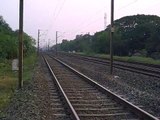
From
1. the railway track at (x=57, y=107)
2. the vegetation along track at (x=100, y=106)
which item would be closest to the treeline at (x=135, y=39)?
the vegetation along track at (x=100, y=106)

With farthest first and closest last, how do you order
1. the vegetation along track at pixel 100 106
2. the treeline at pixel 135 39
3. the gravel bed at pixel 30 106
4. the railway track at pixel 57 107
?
1. the treeline at pixel 135 39
2. the railway track at pixel 57 107
3. the gravel bed at pixel 30 106
4. the vegetation along track at pixel 100 106

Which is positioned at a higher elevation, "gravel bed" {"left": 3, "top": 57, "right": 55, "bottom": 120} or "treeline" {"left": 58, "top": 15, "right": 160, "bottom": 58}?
"treeline" {"left": 58, "top": 15, "right": 160, "bottom": 58}

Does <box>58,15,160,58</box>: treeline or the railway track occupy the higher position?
<box>58,15,160,58</box>: treeline

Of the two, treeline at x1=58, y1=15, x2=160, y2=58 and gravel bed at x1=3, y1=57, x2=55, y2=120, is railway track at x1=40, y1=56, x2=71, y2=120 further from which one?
treeline at x1=58, y1=15, x2=160, y2=58

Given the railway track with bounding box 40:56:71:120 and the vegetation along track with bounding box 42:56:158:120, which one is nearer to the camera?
the vegetation along track with bounding box 42:56:158:120

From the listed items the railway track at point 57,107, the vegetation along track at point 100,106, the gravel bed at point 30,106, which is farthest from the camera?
the railway track at point 57,107

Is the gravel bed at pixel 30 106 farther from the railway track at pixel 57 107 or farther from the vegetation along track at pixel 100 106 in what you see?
the vegetation along track at pixel 100 106

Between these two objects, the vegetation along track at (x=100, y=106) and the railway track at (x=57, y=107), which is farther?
the railway track at (x=57, y=107)

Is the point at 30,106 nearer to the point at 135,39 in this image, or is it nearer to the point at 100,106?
the point at 100,106

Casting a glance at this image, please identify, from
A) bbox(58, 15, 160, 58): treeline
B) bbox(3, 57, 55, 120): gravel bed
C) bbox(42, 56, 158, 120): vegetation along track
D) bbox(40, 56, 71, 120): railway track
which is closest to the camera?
bbox(42, 56, 158, 120): vegetation along track

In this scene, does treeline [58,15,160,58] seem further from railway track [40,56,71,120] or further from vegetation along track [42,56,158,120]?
railway track [40,56,71,120]

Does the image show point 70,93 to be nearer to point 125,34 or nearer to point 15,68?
point 15,68

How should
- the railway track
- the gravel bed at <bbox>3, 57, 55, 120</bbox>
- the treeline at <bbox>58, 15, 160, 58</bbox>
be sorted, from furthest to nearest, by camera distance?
the treeline at <bbox>58, 15, 160, 58</bbox> → the railway track → the gravel bed at <bbox>3, 57, 55, 120</bbox>

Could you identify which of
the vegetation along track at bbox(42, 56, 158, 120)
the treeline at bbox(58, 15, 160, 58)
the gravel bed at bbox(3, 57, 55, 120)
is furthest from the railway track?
the treeline at bbox(58, 15, 160, 58)
